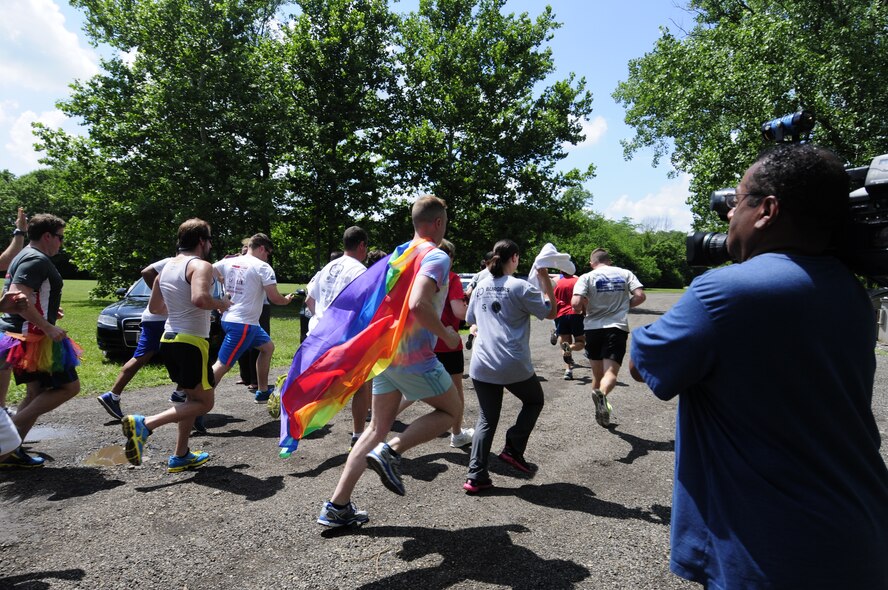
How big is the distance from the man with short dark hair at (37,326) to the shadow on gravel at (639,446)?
17.9 feet

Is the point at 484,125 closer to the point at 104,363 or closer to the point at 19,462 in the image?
the point at 104,363

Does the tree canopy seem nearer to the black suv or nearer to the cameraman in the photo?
the black suv

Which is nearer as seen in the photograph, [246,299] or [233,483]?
[233,483]

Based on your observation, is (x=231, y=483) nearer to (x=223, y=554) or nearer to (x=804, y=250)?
(x=223, y=554)

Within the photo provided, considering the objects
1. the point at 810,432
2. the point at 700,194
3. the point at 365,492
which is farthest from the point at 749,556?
the point at 700,194

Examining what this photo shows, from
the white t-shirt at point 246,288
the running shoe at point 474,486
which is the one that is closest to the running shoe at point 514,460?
the running shoe at point 474,486

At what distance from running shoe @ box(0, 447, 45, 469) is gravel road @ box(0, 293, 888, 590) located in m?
0.12

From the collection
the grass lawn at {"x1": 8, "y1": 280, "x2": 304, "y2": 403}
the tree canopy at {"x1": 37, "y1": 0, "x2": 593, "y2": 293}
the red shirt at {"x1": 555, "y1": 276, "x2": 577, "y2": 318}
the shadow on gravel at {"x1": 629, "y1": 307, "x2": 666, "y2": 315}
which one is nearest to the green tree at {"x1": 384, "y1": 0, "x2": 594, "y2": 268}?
the tree canopy at {"x1": 37, "y1": 0, "x2": 593, "y2": 293}

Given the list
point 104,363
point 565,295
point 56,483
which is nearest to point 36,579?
point 56,483

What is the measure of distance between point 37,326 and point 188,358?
1501 mm

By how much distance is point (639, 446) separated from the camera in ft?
18.7

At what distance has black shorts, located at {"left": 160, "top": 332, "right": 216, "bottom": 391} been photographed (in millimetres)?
4625

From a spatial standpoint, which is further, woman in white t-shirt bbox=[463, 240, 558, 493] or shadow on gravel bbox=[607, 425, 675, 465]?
shadow on gravel bbox=[607, 425, 675, 465]

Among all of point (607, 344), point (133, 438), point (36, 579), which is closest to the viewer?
point (36, 579)
